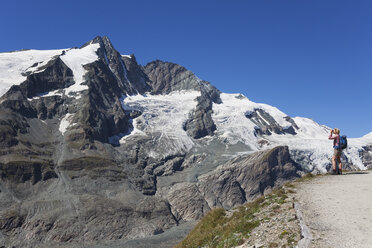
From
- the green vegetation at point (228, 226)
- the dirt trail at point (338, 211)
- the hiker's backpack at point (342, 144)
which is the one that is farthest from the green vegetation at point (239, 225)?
the hiker's backpack at point (342, 144)

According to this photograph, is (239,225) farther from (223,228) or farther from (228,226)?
(223,228)

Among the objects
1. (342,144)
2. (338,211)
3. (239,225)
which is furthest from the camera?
(342,144)

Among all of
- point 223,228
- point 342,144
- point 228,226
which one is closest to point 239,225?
point 228,226

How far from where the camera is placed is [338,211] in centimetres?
1778

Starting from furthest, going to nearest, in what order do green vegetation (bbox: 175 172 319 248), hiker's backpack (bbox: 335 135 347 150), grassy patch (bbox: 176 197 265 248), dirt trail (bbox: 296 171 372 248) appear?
1. hiker's backpack (bbox: 335 135 347 150)
2. grassy patch (bbox: 176 197 265 248)
3. green vegetation (bbox: 175 172 319 248)
4. dirt trail (bbox: 296 171 372 248)

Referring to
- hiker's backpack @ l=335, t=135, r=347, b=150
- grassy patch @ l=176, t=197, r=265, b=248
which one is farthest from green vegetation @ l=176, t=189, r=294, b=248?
hiker's backpack @ l=335, t=135, r=347, b=150

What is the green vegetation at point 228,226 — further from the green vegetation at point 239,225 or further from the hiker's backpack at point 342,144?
the hiker's backpack at point 342,144

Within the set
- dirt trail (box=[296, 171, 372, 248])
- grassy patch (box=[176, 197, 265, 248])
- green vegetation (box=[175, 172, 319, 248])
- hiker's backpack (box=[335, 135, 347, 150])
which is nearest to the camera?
dirt trail (box=[296, 171, 372, 248])

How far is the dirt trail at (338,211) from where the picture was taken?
1405 cm

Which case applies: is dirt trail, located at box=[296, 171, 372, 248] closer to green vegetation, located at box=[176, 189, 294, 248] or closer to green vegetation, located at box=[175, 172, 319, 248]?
green vegetation, located at box=[175, 172, 319, 248]

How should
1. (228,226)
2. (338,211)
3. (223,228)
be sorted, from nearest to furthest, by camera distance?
(338,211)
(228,226)
(223,228)

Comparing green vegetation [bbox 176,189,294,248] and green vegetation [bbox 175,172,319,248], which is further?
green vegetation [bbox 176,189,294,248]

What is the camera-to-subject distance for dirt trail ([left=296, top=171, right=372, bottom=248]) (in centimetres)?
1405

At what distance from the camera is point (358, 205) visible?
60.7ft
